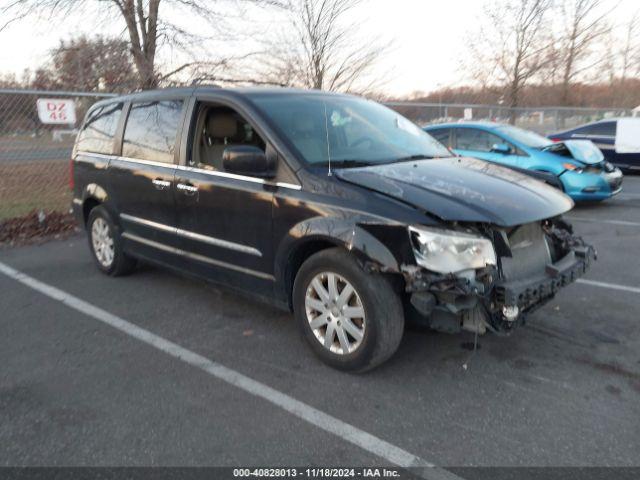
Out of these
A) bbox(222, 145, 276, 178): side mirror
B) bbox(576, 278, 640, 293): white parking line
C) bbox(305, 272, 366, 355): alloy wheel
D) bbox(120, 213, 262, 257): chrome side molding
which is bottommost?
A: bbox(576, 278, 640, 293): white parking line

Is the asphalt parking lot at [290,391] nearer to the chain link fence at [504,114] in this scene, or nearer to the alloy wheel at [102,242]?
the alloy wheel at [102,242]

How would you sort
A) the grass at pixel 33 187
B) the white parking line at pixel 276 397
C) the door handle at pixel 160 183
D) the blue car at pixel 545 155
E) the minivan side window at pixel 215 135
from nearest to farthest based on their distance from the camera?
the white parking line at pixel 276 397 → the minivan side window at pixel 215 135 → the door handle at pixel 160 183 → the blue car at pixel 545 155 → the grass at pixel 33 187

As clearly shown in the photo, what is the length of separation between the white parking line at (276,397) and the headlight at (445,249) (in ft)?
3.22

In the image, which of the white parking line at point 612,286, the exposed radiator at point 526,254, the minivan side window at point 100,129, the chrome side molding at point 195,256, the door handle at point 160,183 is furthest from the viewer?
the minivan side window at point 100,129

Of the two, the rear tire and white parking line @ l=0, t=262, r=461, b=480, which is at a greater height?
the rear tire

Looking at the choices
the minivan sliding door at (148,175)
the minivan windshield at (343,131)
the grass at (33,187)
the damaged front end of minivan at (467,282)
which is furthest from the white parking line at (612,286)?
the grass at (33,187)

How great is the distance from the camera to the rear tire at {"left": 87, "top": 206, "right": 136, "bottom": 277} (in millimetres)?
5156

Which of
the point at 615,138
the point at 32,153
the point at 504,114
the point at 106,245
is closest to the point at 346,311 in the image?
the point at 106,245

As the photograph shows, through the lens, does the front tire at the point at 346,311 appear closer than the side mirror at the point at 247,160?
Yes

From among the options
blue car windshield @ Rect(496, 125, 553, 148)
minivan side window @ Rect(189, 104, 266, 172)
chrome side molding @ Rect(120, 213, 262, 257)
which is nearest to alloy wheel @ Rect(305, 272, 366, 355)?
chrome side molding @ Rect(120, 213, 262, 257)

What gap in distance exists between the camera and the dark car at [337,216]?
2.91 meters

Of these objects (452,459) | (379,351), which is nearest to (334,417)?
(379,351)

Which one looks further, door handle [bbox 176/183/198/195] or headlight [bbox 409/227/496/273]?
door handle [bbox 176/183/198/195]

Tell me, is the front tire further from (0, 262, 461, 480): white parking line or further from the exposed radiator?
the exposed radiator
